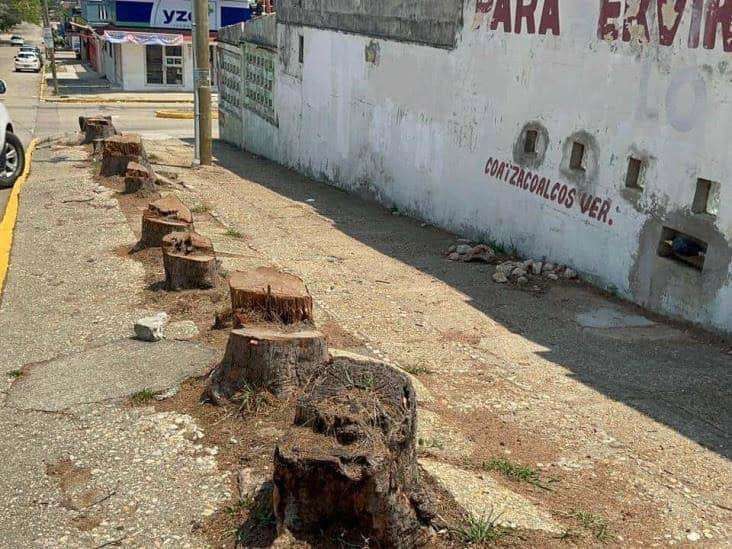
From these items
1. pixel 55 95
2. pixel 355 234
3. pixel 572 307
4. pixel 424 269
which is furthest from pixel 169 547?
pixel 55 95

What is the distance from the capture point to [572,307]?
331 inches

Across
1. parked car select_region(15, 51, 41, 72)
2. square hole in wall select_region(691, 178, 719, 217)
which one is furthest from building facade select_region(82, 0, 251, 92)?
square hole in wall select_region(691, 178, 719, 217)

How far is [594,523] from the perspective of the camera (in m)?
4.12

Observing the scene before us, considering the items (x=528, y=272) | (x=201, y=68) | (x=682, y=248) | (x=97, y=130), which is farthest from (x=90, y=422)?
(x=97, y=130)

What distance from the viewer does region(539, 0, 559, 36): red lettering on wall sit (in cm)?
945

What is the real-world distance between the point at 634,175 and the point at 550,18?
7.75 ft

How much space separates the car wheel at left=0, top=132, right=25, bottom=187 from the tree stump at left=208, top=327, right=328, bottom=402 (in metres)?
→ 10.2

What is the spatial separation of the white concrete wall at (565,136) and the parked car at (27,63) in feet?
127

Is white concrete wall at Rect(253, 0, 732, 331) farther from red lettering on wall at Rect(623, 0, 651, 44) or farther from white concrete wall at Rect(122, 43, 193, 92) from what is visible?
white concrete wall at Rect(122, 43, 193, 92)

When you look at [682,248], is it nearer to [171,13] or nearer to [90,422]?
[90,422]

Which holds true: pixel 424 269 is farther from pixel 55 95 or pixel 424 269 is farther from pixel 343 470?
pixel 55 95

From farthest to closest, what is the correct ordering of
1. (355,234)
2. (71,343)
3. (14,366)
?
(355,234), (71,343), (14,366)

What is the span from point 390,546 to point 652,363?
403 centimetres

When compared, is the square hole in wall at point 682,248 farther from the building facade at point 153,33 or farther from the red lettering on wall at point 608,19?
the building facade at point 153,33
